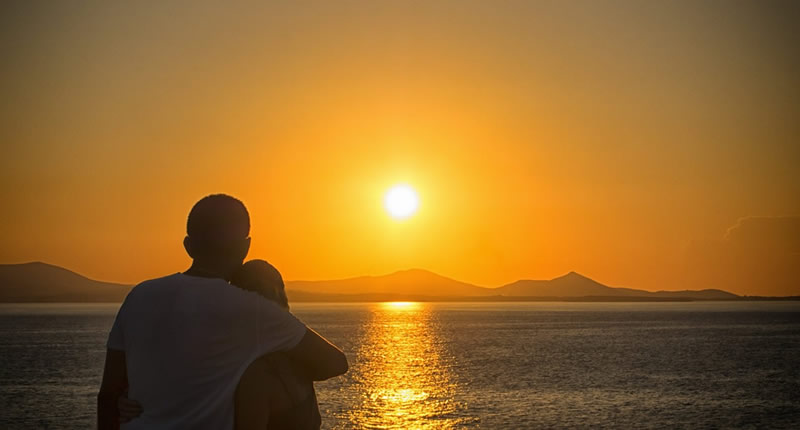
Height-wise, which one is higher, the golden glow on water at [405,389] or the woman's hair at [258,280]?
the woman's hair at [258,280]

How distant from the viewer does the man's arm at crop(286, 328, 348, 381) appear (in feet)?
11.0

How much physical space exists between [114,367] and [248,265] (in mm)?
683

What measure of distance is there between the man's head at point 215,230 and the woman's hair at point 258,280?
0.16m

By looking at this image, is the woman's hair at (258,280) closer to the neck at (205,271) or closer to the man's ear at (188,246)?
the neck at (205,271)

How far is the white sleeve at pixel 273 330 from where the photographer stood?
3.23 m

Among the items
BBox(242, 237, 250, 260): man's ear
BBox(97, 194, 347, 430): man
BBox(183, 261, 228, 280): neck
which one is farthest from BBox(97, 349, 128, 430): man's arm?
BBox(242, 237, 250, 260): man's ear

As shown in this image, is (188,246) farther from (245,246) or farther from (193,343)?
(193,343)

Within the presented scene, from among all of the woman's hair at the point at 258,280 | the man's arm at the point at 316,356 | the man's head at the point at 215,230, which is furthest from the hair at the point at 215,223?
the man's arm at the point at 316,356

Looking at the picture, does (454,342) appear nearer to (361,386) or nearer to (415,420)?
(361,386)

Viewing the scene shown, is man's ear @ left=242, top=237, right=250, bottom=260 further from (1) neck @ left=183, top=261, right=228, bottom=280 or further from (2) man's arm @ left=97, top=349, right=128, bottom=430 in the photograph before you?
(2) man's arm @ left=97, top=349, right=128, bottom=430

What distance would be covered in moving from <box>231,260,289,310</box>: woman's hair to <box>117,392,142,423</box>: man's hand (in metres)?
0.66

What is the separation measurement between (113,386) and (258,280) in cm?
71

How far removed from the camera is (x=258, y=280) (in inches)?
146

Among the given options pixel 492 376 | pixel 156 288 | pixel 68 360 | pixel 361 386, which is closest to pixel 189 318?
pixel 156 288
